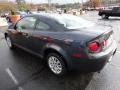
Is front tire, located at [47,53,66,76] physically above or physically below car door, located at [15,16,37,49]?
below

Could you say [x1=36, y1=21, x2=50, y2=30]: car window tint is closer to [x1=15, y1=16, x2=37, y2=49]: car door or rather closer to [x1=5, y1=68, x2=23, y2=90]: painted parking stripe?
[x1=15, y1=16, x2=37, y2=49]: car door

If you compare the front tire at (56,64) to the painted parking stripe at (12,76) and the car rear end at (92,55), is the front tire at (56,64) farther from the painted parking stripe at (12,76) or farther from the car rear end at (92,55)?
the painted parking stripe at (12,76)

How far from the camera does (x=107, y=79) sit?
4016mm

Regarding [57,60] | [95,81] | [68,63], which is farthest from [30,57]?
[95,81]

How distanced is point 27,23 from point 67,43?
2020 mm

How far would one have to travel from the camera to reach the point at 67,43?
3672 mm

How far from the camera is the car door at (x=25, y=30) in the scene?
192 inches

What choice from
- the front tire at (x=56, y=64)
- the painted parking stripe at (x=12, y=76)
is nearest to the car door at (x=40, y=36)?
the front tire at (x=56, y=64)

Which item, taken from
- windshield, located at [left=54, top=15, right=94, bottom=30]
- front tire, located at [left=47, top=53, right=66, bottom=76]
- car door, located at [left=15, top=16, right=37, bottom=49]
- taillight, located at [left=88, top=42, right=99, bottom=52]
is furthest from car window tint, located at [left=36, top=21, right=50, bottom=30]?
taillight, located at [left=88, top=42, right=99, bottom=52]

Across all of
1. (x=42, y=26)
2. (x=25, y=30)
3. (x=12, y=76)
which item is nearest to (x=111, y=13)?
(x=25, y=30)

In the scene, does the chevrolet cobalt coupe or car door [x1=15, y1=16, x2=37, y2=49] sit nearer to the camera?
the chevrolet cobalt coupe

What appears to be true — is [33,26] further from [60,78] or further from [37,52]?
[60,78]

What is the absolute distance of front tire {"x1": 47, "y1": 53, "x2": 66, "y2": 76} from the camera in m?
4.01

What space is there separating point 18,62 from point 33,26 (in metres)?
1.27
